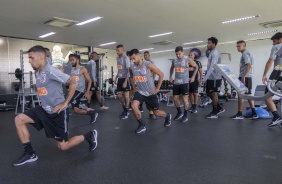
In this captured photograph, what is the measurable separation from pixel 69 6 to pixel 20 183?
15.0 ft

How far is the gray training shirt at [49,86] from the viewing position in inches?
90.4

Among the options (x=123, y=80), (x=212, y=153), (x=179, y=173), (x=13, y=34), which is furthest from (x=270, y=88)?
(x=13, y=34)

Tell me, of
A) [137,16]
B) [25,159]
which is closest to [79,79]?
[25,159]

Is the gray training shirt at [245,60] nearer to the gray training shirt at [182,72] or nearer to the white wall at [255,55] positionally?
the gray training shirt at [182,72]

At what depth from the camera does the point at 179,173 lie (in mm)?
2043

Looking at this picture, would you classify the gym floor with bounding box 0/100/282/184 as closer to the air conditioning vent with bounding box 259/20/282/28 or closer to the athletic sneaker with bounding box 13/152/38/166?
the athletic sneaker with bounding box 13/152/38/166

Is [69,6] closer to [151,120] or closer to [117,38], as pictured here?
[151,120]

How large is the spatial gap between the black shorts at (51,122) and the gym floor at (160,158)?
0.29m

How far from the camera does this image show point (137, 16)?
21.1 feet

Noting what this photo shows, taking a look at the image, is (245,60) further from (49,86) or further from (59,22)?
(59,22)

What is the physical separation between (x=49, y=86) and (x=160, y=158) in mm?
1368

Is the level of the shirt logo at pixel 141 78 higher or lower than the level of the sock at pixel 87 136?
higher

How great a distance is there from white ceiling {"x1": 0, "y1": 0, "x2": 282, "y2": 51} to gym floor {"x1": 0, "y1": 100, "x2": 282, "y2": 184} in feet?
10.1

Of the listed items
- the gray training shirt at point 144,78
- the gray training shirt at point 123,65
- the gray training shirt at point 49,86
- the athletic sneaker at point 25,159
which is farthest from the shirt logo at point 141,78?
the athletic sneaker at point 25,159
